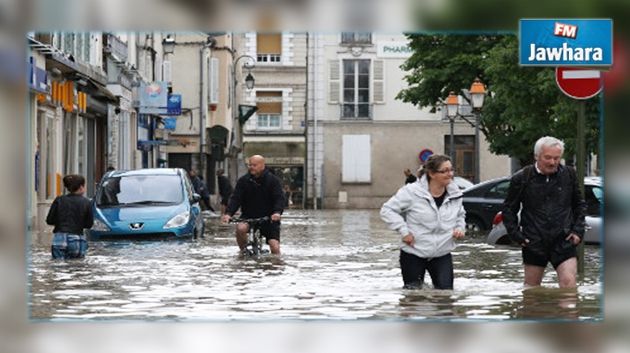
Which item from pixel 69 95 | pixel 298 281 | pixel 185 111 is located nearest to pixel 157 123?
pixel 185 111

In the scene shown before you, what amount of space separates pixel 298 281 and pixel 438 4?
9082 mm

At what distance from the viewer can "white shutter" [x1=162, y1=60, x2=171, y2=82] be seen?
217 feet

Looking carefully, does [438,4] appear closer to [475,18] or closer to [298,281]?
[475,18]

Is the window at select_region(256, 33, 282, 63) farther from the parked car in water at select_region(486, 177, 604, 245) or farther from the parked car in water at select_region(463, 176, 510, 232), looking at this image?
the parked car in water at select_region(486, 177, 604, 245)

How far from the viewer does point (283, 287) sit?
16125mm

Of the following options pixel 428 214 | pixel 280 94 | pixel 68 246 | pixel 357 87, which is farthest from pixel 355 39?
pixel 428 214

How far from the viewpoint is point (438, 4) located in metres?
8.39

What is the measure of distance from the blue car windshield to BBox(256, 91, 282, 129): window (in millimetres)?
56202

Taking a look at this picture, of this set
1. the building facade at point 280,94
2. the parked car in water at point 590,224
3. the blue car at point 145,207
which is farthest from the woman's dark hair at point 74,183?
the building facade at point 280,94

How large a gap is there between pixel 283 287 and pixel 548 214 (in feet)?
13.0

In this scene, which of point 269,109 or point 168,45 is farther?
point 269,109

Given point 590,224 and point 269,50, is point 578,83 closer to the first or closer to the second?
point 590,224

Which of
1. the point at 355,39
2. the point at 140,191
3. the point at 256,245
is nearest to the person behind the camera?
the point at 256,245

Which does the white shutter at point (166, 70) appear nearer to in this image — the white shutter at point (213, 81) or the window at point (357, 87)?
the white shutter at point (213, 81)
